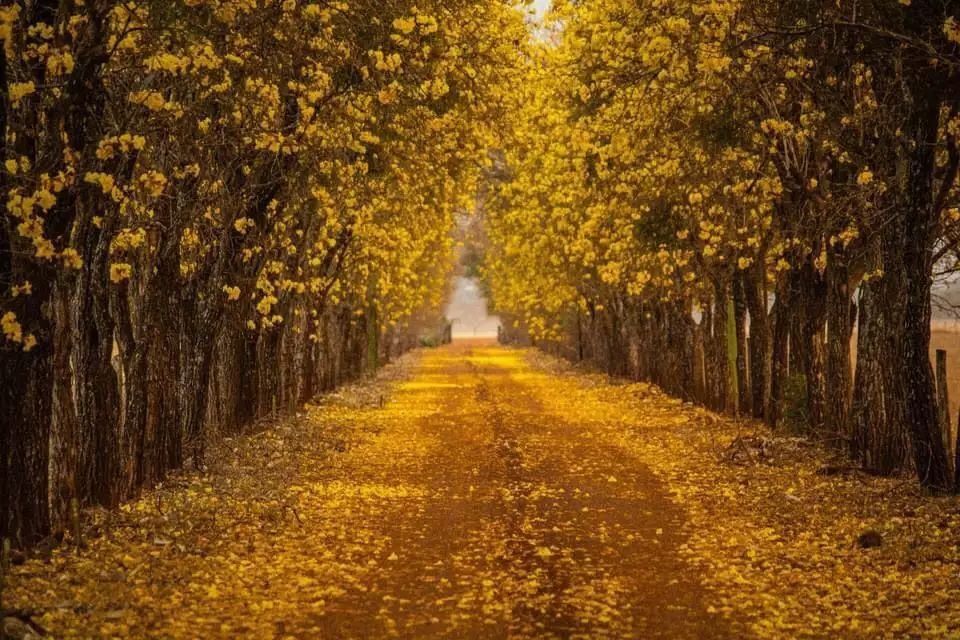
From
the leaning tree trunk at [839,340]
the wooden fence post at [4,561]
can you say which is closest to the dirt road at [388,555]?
the wooden fence post at [4,561]

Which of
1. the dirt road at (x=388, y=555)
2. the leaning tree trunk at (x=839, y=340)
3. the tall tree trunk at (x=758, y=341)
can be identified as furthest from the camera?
the tall tree trunk at (x=758, y=341)

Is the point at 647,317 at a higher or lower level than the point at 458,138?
lower

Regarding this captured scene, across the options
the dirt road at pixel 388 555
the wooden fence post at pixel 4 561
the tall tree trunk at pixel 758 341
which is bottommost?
the dirt road at pixel 388 555

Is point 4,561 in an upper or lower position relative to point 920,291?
Answer: lower

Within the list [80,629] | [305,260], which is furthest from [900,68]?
[305,260]

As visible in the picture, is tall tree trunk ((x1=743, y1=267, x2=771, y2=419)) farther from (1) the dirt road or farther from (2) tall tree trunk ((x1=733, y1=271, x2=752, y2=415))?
(1) the dirt road

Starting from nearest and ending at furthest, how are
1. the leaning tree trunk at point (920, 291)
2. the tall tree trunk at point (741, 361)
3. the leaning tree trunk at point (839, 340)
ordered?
the leaning tree trunk at point (920, 291) < the leaning tree trunk at point (839, 340) < the tall tree trunk at point (741, 361)

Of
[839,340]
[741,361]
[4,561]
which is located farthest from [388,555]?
[741,361]

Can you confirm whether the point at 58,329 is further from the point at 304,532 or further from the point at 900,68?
the point at 900,68

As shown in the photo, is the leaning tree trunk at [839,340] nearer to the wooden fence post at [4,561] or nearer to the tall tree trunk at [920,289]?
the tall tree trunk at [920,289]

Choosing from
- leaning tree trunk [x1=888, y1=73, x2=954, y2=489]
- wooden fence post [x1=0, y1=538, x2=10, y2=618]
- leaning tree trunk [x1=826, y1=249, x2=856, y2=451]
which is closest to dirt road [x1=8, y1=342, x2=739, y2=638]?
wooden fence post [x1=0, y1=538, x2=10, y2=618]

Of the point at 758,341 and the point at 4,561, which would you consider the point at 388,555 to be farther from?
the point at 758,341

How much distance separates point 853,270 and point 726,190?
2657mm

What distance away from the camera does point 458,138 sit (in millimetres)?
20688
